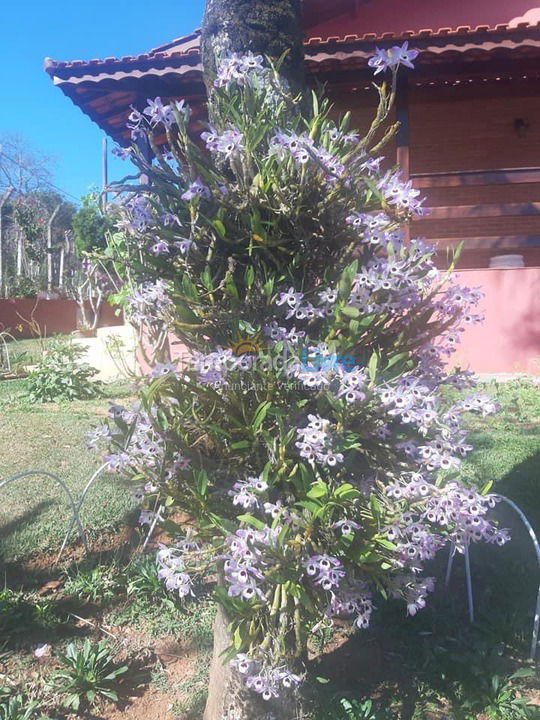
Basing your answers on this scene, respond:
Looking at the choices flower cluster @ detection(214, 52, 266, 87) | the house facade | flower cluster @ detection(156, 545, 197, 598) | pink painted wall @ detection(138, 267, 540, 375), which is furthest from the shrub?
pink painted wall @ detection(138, 267, 540, 375)

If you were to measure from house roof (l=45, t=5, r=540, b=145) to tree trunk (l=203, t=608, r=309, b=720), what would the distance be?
5.39 m

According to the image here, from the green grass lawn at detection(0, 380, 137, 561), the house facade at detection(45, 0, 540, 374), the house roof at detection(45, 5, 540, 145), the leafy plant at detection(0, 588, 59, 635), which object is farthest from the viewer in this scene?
the house facade at detection(45, 0, 540, 374)

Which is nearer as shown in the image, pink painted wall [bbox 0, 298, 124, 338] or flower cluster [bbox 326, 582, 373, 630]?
flower cluster [bbox 326, 582, 373, 630]

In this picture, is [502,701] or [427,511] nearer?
[427,511]

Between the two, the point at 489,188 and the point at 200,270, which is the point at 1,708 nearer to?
the point at 200,270

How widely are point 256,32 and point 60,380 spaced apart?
18.4ft

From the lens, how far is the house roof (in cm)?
646

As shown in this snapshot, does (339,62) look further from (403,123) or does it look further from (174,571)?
(174,571)

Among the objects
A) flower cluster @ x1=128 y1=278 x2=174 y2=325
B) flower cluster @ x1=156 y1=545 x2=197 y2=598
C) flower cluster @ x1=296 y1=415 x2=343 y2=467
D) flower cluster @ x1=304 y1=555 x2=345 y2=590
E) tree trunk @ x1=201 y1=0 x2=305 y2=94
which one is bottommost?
flower cluster @ x1=156 y1=545 x2=197 y2=598

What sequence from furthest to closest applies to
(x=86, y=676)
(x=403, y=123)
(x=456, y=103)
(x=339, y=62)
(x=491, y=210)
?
(x=456, y=103), (x=491, y=210), (x=403, y=123), (x=339, y=62), (x=86, y=676)

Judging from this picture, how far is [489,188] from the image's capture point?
966 cm

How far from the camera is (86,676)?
2400 mm

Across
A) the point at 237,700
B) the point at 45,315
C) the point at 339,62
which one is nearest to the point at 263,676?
the point at 237,700

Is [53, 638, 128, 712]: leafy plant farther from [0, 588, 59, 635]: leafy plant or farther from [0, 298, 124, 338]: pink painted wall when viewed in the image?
[0, 298, 124, 338]: pink painted wall
